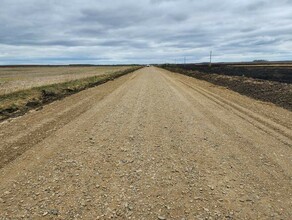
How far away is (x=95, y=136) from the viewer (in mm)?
8445

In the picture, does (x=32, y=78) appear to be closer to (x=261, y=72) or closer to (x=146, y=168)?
(x=261, y=72)

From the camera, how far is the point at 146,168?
6.05 meters

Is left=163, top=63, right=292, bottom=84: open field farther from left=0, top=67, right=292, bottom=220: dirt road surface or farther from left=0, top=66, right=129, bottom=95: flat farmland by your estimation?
left=0, top=66, right=129, bottom=95: flat farmland

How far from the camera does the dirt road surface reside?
14.7 feet

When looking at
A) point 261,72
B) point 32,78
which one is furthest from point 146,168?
point 32,78

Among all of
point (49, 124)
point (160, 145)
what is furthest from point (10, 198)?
point (49, 124)

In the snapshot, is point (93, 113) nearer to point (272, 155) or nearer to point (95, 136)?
point (95, 136)

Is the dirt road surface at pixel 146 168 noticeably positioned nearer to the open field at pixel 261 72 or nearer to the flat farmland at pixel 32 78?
the flat farmland at pixel 32 78

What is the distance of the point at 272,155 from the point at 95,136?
4.56m

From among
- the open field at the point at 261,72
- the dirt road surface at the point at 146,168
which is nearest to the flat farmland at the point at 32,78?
the dirt road surface at the point at 146,168

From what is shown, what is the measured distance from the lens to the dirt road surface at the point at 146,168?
177 inches

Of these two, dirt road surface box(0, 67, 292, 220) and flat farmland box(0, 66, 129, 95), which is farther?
flat farmland box(0, 66, 129, 95)

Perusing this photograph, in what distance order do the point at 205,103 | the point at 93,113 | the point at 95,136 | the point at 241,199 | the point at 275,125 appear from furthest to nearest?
the point at 205,103 < the point at 93,113 < the point at 275,125 < the point at 95,136 < the point at 241,199

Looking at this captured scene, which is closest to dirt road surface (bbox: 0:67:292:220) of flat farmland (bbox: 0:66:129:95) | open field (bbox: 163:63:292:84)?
flat farmland (bbox: 0:66:129:95)
